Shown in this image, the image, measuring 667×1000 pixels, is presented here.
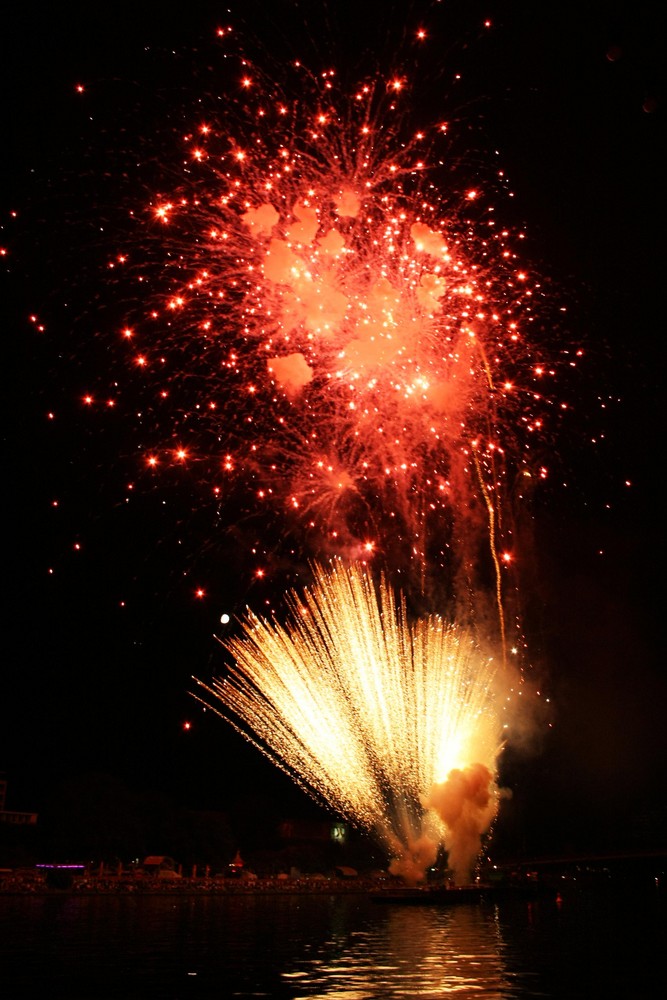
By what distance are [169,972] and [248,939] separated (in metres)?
5.41

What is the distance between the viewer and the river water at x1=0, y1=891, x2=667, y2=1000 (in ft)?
38.9

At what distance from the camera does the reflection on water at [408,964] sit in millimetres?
11742

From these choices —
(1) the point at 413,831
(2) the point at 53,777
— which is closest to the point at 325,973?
(1) the point at 413,831

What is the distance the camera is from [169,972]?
1303 centimetres

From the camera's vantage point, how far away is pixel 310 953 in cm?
1584

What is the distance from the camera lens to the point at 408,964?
1462cm

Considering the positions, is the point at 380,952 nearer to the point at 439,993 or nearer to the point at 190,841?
the point at 439,993

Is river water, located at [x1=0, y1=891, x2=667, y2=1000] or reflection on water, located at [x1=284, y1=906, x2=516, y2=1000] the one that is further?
river water, located at [x1=0, y1=891, x2=667, y2=1000]

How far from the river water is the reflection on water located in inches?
1.1

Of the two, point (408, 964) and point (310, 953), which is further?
point (310, 953)

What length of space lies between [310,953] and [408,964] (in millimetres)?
2087

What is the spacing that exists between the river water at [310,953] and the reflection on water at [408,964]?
3 centimetres

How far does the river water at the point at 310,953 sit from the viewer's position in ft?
38.9

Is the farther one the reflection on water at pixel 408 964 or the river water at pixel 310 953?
the river water at pixel 310 953
